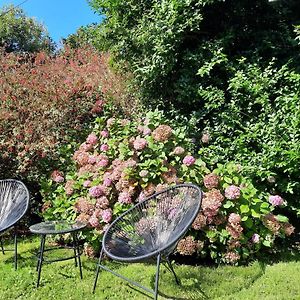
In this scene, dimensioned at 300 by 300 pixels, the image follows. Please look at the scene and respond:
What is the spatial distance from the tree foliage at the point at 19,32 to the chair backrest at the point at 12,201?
1198cm

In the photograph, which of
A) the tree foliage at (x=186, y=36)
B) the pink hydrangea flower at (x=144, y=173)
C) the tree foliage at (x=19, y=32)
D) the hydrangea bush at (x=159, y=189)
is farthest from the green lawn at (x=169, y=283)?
the tree foliage at (x=19, y=32)

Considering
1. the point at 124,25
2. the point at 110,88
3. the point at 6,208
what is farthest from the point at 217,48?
the point at 6,208

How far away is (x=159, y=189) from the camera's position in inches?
142

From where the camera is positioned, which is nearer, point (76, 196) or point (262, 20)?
point (76, 196)

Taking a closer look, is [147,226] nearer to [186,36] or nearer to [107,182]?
[107,182]

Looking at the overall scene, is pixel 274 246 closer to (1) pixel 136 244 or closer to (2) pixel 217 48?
(1) pixel 136 244

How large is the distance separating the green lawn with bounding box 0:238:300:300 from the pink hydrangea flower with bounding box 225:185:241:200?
1.97 ft

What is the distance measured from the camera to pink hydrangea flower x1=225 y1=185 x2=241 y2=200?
11.3ft

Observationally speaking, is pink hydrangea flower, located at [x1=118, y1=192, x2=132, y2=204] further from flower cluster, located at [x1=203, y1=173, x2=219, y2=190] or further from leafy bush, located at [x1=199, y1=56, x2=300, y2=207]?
leafy bush, located at [x1=199, y1=56, x2=300, y2=207]

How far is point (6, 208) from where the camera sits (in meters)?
4.01

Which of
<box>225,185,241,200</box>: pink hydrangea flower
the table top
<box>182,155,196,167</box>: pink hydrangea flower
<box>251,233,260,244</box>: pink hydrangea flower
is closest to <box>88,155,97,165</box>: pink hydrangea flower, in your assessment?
the table top

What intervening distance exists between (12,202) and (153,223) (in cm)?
166

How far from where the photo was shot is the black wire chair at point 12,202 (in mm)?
3720

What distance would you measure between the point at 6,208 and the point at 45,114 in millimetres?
1632
